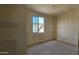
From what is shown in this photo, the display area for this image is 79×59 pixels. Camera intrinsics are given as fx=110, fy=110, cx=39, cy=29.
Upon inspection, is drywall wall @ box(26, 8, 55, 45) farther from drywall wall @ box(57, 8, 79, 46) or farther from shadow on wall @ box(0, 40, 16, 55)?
shadow on wall @ box(0, 40, 16, 55)

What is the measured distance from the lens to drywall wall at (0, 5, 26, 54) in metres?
1.57

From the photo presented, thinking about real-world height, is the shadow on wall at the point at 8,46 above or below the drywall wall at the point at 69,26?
below

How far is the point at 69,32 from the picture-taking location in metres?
1.60

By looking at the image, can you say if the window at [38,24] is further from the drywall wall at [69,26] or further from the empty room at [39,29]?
the drywall wall at [69,26]

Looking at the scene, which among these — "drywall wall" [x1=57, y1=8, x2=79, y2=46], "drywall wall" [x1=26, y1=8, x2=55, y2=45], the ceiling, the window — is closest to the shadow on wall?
"drywall wall" [x1=26, y1=8, x2=55, y2=45]

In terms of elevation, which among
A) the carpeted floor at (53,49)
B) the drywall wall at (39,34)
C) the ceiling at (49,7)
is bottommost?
the carpeted floor at (53,49)

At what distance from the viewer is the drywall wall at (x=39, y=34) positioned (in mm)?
1605

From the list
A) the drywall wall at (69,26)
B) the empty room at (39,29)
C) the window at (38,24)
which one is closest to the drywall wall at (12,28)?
the empty room at (39,29)

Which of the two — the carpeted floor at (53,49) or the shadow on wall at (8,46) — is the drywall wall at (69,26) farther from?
the shadow on wall at (8,46)

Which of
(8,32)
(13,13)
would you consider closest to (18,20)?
(13,13)

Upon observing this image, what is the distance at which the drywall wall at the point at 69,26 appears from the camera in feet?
5.17

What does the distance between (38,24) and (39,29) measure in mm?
79
